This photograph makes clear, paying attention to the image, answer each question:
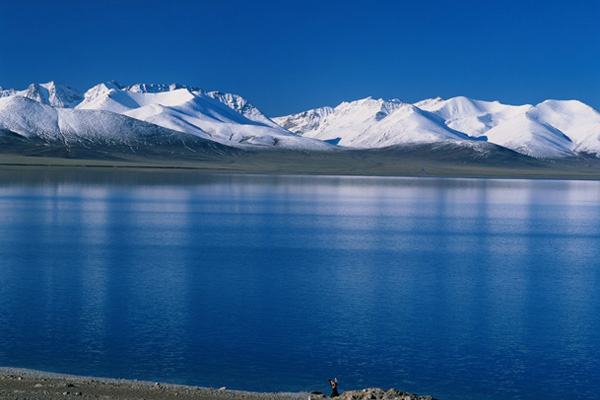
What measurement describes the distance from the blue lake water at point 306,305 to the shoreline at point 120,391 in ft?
3.30

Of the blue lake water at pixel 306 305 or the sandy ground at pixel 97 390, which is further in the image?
the blue lake water at pixel 306 305

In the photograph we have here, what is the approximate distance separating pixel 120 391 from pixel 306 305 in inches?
420

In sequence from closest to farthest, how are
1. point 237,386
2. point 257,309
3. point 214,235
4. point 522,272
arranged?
point 237,386 → point 257,309 → point 522,272 → point 214,235

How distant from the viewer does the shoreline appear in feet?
51.0

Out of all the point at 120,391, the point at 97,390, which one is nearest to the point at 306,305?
the point at 120,391

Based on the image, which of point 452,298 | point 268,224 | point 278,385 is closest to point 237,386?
point 278,385

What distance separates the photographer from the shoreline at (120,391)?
15.5 m

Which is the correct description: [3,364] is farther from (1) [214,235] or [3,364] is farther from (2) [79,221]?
(2) [79,221]

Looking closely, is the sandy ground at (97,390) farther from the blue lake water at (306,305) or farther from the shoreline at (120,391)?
the blue lake water at (306,305)

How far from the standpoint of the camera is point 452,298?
91.8 feet

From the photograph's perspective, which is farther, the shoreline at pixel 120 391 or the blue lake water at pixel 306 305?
the blue lake water at pixel 306 305

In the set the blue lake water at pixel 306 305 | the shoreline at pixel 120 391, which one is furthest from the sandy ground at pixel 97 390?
the blue lake water at pixel 306 305

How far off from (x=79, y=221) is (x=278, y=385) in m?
37.9

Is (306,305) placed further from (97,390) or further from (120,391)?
(97,390)
